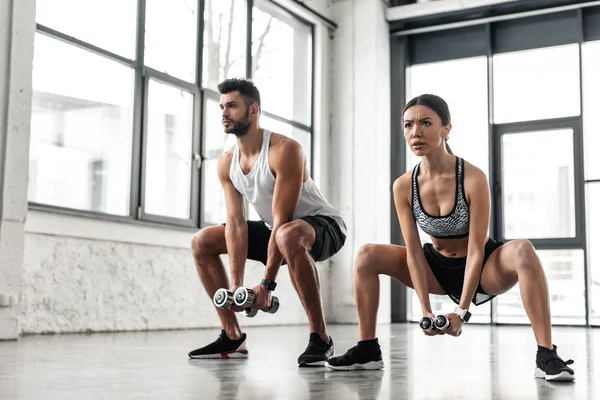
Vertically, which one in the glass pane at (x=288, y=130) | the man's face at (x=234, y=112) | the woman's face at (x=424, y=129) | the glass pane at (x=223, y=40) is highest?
the glass pane at (x=223, y=40)

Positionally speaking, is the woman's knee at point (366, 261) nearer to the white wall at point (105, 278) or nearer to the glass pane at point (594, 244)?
the white wall at point (105, 278)

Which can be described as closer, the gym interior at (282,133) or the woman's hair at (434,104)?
the woman's hair at (434,104)

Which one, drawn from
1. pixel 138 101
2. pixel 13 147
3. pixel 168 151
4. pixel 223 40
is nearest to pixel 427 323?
pixel 13 147

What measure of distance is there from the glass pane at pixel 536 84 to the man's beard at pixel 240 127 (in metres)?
5.47

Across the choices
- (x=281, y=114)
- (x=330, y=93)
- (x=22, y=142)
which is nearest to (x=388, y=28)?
(x=330, y=93)

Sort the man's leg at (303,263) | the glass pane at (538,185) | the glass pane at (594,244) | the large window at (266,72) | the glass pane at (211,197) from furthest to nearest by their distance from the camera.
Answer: the glass pane at (538,185)
the glass pane at (594,244)
the large window at (266,72)
the glass pane at (211,197)
the man's leg at (303,263)

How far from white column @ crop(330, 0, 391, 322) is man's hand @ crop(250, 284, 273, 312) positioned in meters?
5.37

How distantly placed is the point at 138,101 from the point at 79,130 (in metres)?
0.62

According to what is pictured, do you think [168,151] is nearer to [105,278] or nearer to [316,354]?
[105,278]

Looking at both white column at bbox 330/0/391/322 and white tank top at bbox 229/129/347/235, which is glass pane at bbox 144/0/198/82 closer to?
white column at bbox 330/0/391/322

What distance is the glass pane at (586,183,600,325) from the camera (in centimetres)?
738

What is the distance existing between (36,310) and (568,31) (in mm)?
5737

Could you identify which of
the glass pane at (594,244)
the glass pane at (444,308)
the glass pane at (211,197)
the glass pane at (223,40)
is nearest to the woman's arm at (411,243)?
the glass pane at (211,197)

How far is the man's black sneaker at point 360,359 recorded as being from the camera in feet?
8.43
